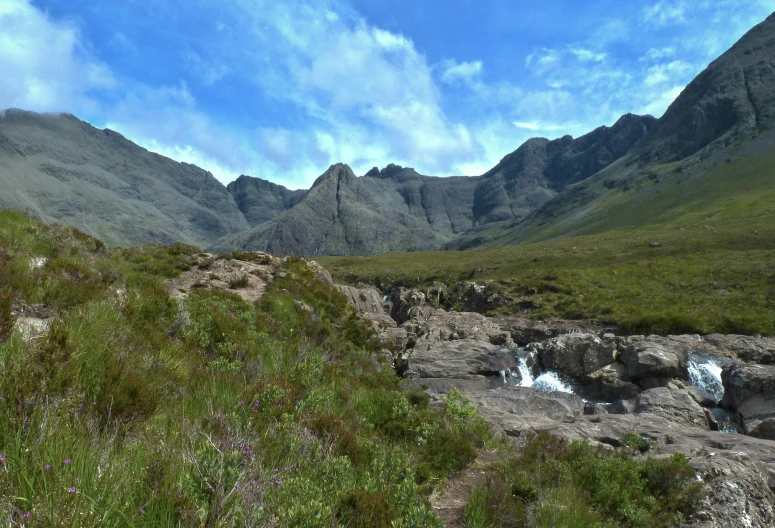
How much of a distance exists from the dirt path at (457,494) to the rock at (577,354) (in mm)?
24993

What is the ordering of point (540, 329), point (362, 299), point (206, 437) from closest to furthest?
point (206, 437) < point (362, 299) < point (540, 329)

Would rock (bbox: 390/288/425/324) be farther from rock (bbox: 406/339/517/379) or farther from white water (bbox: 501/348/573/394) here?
white water (bbox: 501/348/573/394)

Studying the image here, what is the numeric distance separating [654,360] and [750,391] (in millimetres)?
5280

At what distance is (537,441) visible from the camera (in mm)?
9219

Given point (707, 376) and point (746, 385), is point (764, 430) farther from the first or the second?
A: point (707, 376)

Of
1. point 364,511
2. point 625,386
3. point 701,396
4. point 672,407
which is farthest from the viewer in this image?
point 625,386

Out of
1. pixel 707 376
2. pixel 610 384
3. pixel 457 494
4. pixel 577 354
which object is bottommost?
pixel 707 376

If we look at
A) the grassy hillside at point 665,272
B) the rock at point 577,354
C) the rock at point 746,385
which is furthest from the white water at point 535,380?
the grassy hillside at point 665,272

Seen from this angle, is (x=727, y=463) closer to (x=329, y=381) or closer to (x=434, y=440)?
(x=434, y=440)

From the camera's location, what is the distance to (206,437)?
139 inches

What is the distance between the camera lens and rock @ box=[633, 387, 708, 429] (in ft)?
58.3

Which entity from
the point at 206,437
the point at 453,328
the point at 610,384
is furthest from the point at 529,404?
the point at 453,328

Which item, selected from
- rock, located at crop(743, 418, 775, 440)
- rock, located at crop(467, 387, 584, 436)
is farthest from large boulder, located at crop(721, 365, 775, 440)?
rock, located at crop(467, 387, 584, 436)

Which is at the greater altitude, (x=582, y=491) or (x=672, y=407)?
(x=582, y=491)
